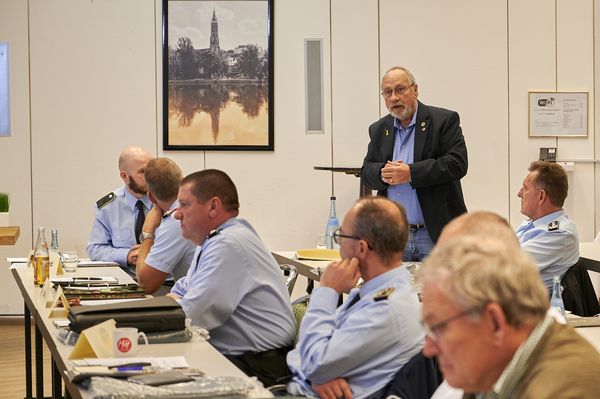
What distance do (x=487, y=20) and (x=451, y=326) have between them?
7198 mm

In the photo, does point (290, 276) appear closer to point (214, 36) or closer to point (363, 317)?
point (363, 317)

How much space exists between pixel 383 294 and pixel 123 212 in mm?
3520

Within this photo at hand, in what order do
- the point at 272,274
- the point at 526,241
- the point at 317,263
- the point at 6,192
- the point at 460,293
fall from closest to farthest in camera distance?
1. the point at 460,293
2. the point at 272,274
3. the point at 526,241
4. the point at 317,263
5. the point at 6,192

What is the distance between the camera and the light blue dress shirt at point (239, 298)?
3.56 m

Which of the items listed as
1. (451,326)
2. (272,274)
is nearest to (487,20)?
(272,274)

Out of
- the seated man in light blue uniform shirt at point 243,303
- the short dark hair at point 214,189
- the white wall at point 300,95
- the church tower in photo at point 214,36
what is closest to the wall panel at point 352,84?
the white wall at point 300,95

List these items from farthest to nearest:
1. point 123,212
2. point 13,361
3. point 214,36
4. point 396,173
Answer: point 214,36
point 13,361
point 123,212
point 396,173

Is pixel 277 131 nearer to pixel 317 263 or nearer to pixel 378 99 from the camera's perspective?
pixel 378 99

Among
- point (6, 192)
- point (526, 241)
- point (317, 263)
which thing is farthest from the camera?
point (6, 192)

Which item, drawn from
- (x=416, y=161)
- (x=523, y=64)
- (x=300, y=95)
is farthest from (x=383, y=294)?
(x=523, y=64)

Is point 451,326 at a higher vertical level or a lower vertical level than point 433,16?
lower

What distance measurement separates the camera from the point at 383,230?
2998 millimetres

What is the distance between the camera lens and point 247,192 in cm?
815

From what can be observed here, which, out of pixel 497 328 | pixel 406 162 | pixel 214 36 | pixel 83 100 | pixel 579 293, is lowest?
pixel 579 293
